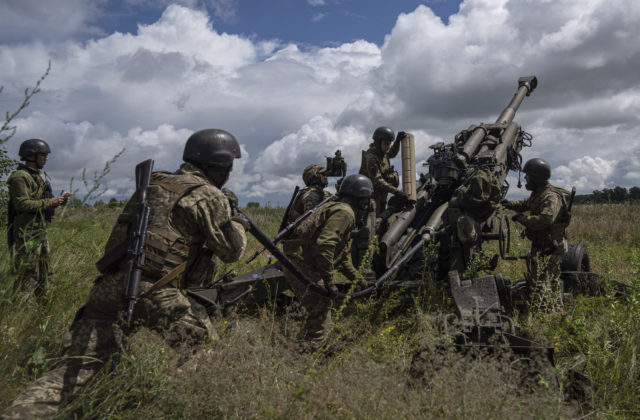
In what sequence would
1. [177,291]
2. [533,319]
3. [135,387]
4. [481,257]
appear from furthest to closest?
1. [481,257]
2. [533,319]
3. [177,291]
4. [135,387]

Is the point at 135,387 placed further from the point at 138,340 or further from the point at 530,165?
the point at 530,165

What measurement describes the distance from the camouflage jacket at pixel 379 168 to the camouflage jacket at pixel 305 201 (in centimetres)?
135

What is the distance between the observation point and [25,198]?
16.2 feet

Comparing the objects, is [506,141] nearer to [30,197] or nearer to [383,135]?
[383,135]

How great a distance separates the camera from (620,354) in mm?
3641

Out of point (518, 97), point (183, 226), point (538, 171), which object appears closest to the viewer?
point (183, 226)

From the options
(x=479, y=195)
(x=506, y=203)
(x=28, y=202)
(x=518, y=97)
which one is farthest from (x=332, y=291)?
(x=518, y=97)

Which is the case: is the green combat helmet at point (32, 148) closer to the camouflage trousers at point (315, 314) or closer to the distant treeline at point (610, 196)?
the camouflage trousers at point (315, 314)

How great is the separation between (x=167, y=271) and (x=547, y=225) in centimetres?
461

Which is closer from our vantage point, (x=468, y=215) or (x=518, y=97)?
(x=468, y=215)

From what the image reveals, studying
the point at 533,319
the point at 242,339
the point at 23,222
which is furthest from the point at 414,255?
the point at 23,222

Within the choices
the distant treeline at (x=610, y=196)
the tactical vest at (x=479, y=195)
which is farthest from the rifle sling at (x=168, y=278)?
the distant treeline at (x=610, y=196)

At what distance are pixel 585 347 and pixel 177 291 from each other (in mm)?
3620

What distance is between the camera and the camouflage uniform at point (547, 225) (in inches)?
217
